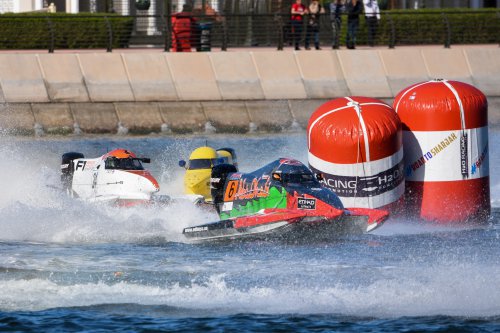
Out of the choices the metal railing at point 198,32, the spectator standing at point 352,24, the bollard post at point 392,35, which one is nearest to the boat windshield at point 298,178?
the metal railing at point 198,32

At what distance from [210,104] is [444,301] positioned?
16.6 m

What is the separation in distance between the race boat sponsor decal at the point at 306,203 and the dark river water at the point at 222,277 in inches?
19.5

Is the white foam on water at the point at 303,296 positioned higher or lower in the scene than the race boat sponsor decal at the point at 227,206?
lower

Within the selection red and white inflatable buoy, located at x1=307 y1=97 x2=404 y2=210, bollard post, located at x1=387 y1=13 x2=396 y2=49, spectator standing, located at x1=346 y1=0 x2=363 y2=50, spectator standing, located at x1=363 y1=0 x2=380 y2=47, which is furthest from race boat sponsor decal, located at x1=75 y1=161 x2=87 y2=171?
spectator standing, located at x1=363 y1=0 x2=380 y2=47

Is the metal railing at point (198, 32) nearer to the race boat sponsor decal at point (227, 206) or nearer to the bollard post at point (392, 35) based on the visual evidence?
the bollard post at point (392, 35)

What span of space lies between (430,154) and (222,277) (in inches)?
171

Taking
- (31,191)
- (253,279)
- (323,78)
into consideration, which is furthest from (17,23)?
(253,279)

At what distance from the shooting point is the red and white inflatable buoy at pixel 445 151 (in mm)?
16141

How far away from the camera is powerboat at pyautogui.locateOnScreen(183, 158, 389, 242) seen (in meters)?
15.2

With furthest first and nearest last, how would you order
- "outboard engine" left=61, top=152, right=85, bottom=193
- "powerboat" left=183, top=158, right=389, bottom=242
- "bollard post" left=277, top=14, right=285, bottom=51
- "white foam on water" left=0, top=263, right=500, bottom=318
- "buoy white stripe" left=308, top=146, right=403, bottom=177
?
"bollard post" left=277, top=14, right=285, bottom=51 → "outboard engine" left=61, top=152, right=85, bottom=193 → "buoy white stripe" left=308, top=146, right=403, bottom=177 → "powerboat" left=183, top=158, right=389, bottom=242 → "white foam on water" left=0, top=263, right=500, bottom=318

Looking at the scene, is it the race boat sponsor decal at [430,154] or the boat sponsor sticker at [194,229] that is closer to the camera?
the boat sponsor sticker at [194,229]

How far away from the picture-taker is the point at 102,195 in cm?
1800

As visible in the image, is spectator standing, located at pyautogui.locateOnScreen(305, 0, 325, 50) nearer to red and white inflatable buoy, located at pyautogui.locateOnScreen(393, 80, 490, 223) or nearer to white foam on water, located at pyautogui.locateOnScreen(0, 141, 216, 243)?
white foam on water, located at pyautogui.locateOnScreen(0, 141, 216, 243)

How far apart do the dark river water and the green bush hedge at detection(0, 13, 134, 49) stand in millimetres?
12572
